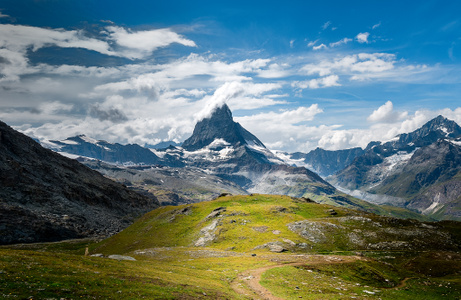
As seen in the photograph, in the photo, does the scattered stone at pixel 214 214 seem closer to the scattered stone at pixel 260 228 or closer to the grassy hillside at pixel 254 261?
the grassy hillside at pixel 254 261

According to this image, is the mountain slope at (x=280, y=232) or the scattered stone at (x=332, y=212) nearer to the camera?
the mountain slope at (x=280, y=232)

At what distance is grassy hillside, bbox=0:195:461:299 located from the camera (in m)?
33.4

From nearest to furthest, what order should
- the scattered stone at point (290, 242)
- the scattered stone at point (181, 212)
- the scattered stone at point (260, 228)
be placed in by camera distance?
the scattered stone at point (290, 242)
the scattered stone at point (260, 228)
the scattered stone at point (181, 212)

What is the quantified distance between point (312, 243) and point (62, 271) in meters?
71.7

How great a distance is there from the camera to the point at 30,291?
82.8ft

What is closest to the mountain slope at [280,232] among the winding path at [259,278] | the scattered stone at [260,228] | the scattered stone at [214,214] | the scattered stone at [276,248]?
the scattered stone at [260,228]

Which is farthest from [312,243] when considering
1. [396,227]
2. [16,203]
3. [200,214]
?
[16,203]

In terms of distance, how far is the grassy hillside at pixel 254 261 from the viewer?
33.4m

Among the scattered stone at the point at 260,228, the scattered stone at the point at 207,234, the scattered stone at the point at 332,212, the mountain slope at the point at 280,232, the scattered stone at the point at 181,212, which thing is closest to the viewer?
the mountain slope at the point at 280,232

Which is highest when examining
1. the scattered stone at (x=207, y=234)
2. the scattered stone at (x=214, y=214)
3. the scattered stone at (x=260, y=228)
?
the scattered stone at (x=214, y=214)

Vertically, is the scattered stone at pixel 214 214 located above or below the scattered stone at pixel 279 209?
below

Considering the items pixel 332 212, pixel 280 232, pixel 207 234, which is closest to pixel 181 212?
pixel 207 234

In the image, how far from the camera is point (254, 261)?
6525 centimetres

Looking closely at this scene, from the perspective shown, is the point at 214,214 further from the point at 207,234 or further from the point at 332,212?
the point at 332,212
